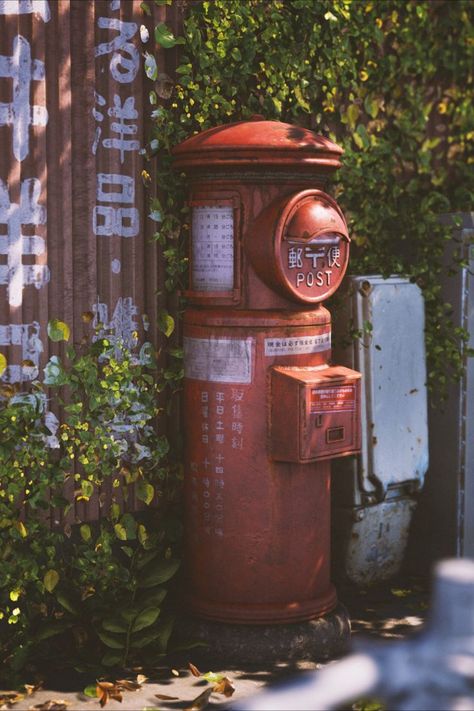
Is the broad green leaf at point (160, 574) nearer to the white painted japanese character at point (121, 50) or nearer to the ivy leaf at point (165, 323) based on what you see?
the ivy leaf at point (165, 323)

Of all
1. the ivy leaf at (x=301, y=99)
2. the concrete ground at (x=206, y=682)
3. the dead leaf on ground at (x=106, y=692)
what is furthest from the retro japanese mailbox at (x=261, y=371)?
the ivy leaf at (x=301, y=99)

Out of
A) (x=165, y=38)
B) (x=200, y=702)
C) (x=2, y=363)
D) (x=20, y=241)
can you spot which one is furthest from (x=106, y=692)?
(x=165, y=38)

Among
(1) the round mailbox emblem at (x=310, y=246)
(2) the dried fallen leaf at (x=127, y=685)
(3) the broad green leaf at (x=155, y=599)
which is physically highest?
(1) the round mailbox emblem at (x=310, y=246)

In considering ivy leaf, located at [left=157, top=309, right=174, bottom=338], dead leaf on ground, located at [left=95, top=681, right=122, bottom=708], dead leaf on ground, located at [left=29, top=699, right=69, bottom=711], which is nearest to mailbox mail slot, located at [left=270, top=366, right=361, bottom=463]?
ivy leaf, located at [left=157, top=309, right=174, bottom=338]

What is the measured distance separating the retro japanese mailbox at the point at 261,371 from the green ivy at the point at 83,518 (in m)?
0.25

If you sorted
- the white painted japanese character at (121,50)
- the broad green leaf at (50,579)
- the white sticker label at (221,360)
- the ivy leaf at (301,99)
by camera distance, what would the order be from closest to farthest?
1. the broad green leaf at (50,579)
2. the white sticker label at (221,360)
3. the white painted japanese character at (121,50)
4. the ivy leaf at (301,99)

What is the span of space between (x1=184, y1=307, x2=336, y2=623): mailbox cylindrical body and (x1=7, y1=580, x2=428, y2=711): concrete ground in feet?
0.78

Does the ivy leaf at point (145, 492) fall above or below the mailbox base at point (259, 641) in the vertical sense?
above

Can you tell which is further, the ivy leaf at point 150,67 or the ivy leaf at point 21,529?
the ivy leaf at point 150,67

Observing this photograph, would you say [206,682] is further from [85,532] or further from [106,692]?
[85,532]

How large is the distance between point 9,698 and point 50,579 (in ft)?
1.70

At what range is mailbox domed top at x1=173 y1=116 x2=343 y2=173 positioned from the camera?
4465mm

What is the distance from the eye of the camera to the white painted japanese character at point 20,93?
4.34 metres

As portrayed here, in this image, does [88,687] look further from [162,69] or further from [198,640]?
[162,69]
